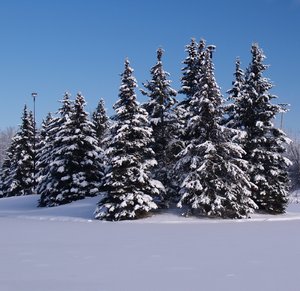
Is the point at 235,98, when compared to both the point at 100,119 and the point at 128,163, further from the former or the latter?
the point at 100,119

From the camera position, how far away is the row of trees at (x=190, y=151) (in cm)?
2142

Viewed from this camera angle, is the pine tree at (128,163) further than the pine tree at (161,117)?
No

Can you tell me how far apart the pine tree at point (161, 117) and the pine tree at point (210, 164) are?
4.43 feet

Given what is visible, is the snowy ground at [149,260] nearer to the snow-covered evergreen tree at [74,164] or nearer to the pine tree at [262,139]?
the pine tree at [262,139]

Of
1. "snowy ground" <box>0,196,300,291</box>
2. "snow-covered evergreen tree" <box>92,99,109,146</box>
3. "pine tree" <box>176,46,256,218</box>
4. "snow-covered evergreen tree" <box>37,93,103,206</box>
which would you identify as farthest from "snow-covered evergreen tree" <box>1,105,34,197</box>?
"snowy ground" <box>0,196,300,291</box>

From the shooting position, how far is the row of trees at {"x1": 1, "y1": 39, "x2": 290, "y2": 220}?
21422 mm

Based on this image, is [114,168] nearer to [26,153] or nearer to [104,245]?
[104,245]

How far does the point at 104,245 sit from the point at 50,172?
19.1 m

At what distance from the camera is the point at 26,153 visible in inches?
1671

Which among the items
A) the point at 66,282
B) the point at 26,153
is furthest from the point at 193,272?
the point at 26,153

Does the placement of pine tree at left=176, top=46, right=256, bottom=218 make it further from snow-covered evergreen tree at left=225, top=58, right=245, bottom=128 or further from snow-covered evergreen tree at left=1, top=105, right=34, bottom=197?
snow-covered evergreen tree at left=1, top=105, right=34, bottom=197

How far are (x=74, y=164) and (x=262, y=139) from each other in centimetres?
1362

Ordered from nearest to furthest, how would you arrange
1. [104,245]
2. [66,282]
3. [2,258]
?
[66,282], [2,258], [104,245]

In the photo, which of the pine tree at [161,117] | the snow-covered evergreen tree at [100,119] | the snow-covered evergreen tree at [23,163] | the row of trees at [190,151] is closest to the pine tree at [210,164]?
the row of trees at [190,151]
